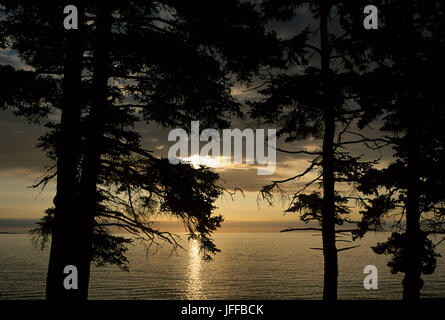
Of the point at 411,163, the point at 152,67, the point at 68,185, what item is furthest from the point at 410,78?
the point at 68,185

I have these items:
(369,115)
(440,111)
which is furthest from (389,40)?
(440,111)

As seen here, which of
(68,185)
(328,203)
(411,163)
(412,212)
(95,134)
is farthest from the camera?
(411,163)

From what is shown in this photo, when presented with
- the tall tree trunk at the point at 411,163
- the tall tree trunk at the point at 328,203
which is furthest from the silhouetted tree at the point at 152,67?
the tall tree trunk at the point at 411,163

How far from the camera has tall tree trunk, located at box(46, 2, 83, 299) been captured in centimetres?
724

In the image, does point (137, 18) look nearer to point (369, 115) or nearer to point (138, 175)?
point (138, 175)

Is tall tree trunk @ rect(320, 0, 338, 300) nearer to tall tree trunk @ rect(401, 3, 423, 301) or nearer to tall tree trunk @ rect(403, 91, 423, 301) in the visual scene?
tall tree trunk @ rect(401, 3, 423, 301)

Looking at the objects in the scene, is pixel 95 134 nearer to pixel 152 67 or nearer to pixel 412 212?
pixel 152 67

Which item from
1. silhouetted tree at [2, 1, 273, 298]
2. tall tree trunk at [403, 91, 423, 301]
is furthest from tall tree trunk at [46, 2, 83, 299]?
tall tree trunk at [403, 91, 423, 301]

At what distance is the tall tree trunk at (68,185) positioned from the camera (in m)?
7.24

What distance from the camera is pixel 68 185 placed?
7.23 meters

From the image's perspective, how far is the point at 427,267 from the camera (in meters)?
20.6

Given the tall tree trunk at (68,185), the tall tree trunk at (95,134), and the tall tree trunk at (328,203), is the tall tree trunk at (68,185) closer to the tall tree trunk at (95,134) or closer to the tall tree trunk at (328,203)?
the tall tree trunk at (95,134)

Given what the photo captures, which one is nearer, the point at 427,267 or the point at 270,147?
the point at 270,147

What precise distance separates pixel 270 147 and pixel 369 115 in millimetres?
2881
